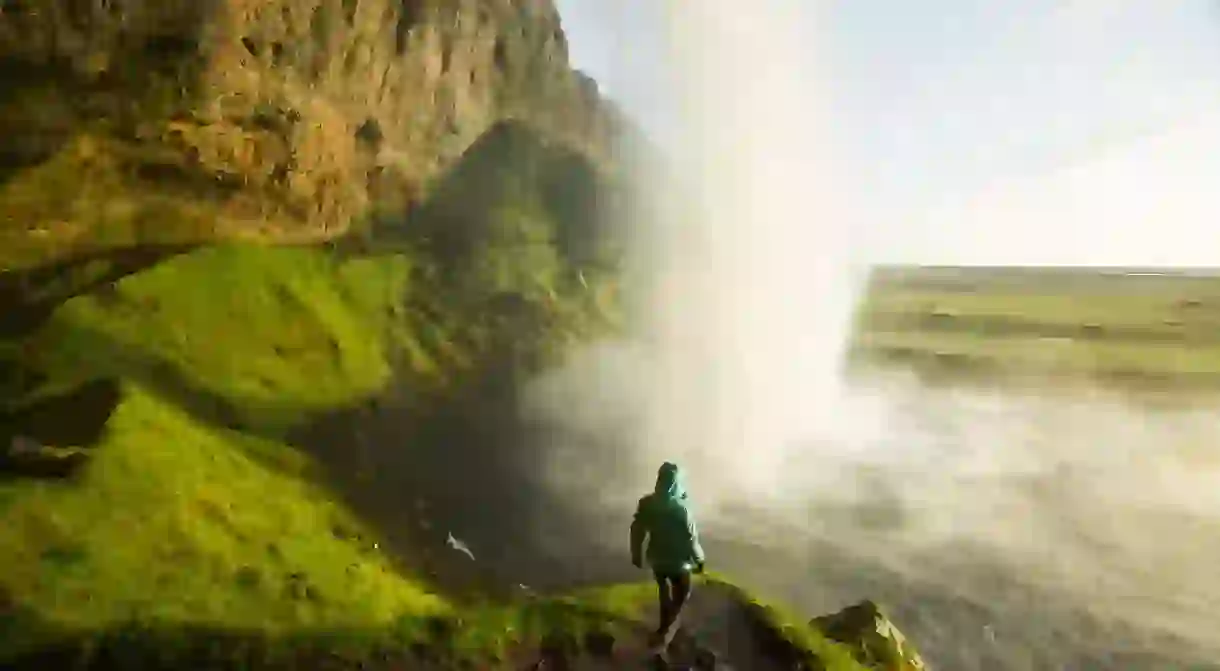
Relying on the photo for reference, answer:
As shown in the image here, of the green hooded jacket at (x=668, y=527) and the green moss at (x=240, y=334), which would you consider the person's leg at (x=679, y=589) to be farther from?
the green moss at (x=240, y=334)

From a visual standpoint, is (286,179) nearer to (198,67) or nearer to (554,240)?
(198,67)

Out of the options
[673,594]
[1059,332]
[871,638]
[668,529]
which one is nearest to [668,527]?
[668,529]

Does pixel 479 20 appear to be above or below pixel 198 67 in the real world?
above

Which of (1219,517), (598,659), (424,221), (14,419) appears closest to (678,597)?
(598,659)

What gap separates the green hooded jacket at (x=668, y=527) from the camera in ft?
51.8

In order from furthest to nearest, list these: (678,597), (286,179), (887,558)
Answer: (286,179), (887,558), (678,597)

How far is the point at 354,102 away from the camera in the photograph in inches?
2783

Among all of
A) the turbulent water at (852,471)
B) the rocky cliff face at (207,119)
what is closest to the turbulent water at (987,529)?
the turbulent water at (852,471)

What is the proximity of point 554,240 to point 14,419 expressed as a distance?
68.2 metres

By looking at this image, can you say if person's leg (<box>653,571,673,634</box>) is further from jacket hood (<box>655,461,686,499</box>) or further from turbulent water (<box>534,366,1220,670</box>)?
turbulent water (<box>534,366,1220,670</box>)

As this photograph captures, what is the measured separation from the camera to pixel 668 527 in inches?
622

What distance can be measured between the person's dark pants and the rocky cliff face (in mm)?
39806

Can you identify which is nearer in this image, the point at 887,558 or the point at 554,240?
the point at 887,558

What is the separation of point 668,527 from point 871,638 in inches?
409
